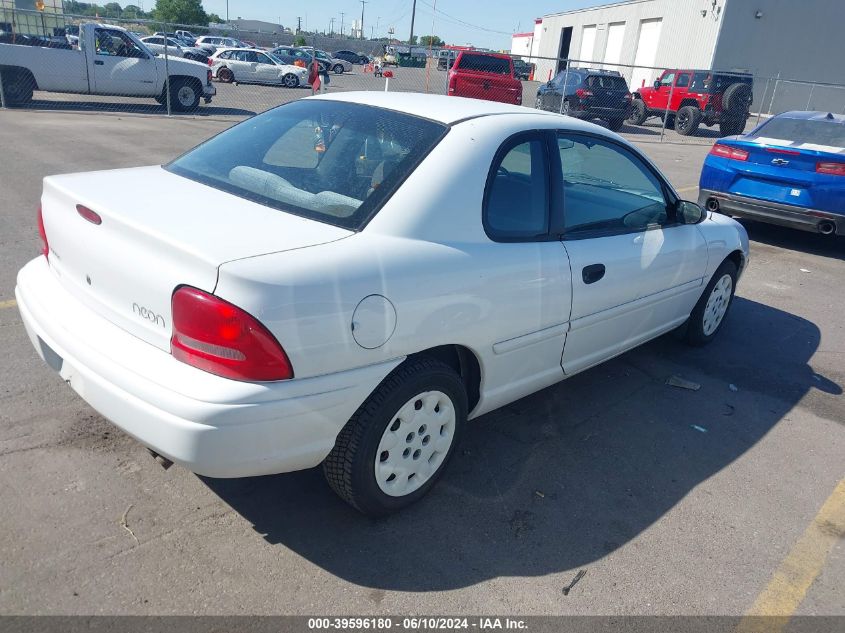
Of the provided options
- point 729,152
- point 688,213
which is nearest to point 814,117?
point 729,152

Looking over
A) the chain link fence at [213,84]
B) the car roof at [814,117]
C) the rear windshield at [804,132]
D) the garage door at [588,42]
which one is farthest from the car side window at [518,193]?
the garage door at [588,42]

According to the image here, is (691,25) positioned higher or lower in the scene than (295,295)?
higher

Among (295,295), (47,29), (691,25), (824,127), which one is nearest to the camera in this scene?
(295,295)

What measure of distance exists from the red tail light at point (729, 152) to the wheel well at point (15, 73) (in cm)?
1387

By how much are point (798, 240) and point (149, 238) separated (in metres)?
8.75

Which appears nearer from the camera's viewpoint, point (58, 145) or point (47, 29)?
point (58, 145)

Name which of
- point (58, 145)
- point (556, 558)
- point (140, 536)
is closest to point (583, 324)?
point (556, 558)

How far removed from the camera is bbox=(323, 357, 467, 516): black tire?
8.54 feet

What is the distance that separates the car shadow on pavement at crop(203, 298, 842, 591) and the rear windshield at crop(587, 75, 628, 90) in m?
16.4

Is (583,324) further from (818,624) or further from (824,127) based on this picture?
(824,127)

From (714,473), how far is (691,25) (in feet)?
119

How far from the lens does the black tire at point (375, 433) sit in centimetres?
260

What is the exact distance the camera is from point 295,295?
7.47 ft

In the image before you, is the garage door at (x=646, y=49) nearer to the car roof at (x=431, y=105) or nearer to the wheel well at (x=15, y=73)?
the wheel well at (x=15, y=73)
